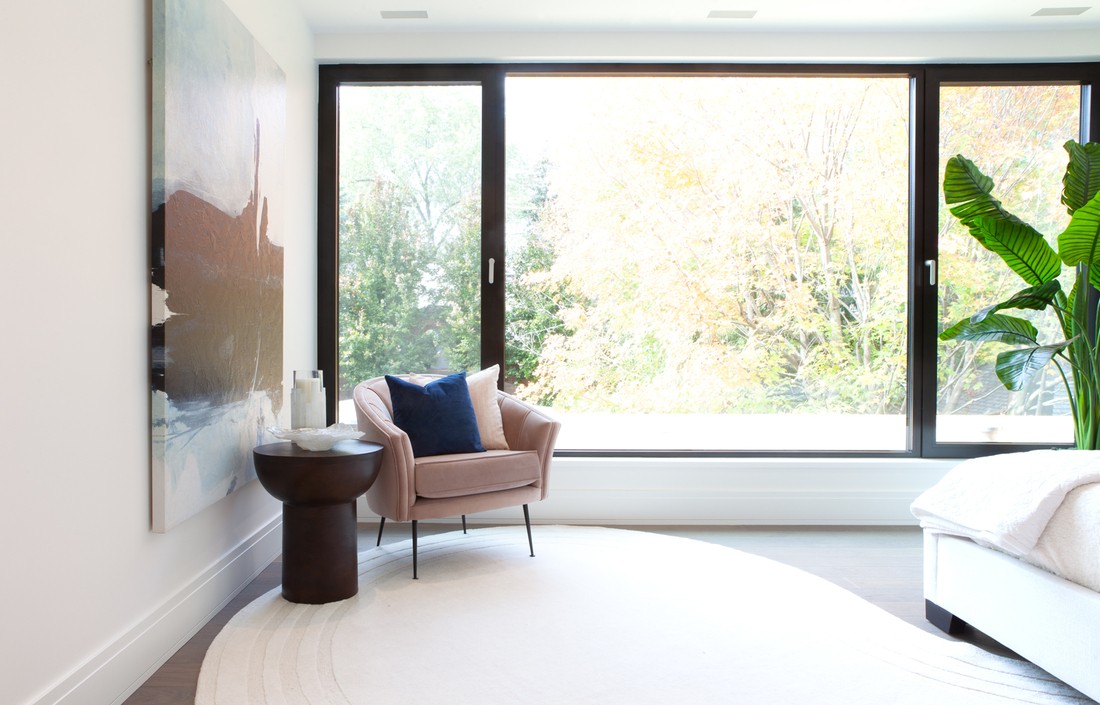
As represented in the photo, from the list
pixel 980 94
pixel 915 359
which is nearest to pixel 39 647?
pixel 915 359

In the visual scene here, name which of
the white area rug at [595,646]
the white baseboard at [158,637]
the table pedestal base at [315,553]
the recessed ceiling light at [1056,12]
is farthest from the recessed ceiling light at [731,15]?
the white baseboard at [158,637]

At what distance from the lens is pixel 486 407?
3729mm

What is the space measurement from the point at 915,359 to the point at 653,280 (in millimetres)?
1544

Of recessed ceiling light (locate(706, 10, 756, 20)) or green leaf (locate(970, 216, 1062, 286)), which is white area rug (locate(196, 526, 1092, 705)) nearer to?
green leaf (locate(970, 216, 1062, 286))

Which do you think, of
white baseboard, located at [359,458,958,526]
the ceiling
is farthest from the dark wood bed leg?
the ceiling

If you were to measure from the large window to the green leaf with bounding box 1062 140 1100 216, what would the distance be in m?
0.50

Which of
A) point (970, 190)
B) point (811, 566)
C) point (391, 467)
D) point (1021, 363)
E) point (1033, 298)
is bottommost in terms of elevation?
point (811, 566)

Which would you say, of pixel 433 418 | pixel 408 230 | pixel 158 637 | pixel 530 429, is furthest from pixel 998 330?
pixel 158 637

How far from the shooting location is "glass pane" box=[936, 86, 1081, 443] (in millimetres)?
4238

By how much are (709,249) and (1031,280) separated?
63.5 inches

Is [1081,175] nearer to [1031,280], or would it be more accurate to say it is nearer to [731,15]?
[1031,280]

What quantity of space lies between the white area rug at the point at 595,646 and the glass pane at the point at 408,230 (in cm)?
138

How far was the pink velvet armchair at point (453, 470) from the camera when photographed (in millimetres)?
3117

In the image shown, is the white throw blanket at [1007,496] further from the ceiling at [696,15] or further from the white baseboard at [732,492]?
the ceiling at [696,15]
